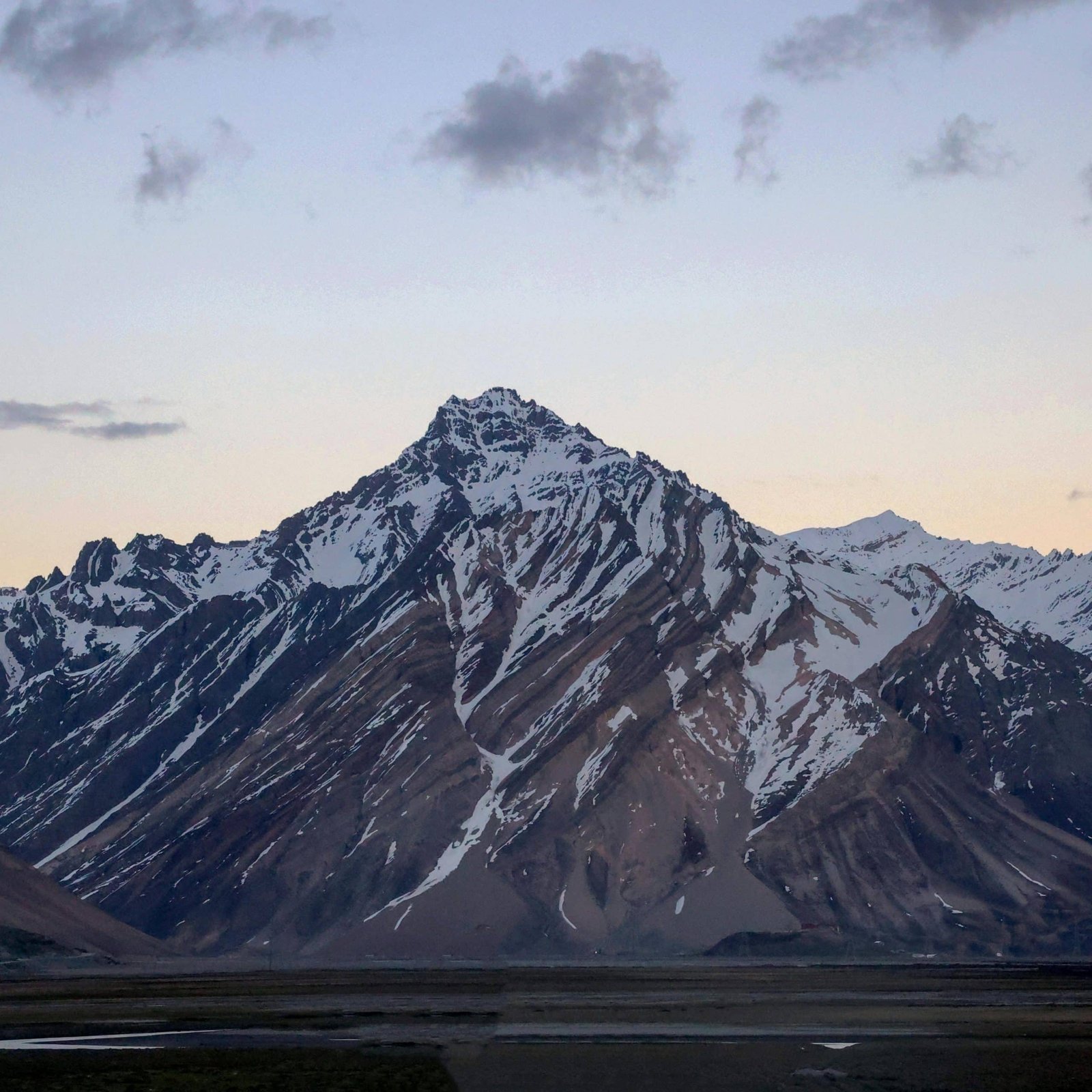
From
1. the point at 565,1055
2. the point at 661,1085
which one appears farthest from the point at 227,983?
the point at 661,1085

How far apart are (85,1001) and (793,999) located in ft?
171

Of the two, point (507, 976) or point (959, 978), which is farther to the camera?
point (507, 976)

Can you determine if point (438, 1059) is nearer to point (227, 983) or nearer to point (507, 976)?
point (227, 983)

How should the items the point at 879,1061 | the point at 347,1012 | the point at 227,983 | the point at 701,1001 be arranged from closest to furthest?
the point at 879,1061
the point at 347,1012
the point at 701,1001
the point at 227,983

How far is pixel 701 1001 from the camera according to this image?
131 m

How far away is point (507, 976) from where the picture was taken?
188500 mm

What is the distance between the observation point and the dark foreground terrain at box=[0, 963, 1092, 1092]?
76.2 metres

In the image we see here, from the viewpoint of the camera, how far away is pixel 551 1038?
9625cm

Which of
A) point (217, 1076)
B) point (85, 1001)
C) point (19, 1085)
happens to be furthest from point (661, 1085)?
point (85, 1001)

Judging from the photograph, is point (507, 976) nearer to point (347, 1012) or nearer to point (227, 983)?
point (227, 983)

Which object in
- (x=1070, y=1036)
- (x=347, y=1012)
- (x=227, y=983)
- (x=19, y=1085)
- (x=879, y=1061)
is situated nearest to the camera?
(x=19, y=1085)

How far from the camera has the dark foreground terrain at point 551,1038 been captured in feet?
250

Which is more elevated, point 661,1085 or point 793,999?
point 661,1085

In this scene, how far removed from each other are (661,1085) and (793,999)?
61.5m
